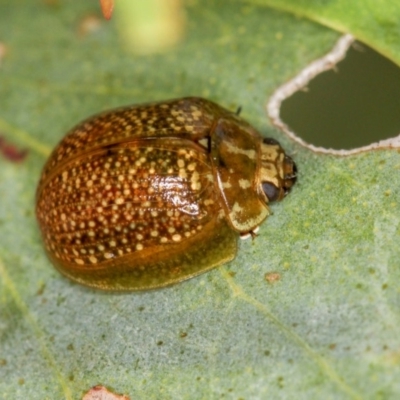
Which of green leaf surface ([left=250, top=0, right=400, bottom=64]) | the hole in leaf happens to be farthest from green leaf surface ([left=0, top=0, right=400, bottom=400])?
the hole in leaf

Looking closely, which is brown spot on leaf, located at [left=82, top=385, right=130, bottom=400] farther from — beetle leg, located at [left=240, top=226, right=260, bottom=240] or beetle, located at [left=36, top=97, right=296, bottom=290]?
beetle leg, located at [left=240, top=226, right=260, bottom=240]

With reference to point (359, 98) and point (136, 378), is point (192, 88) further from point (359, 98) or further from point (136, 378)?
point (136, 378)

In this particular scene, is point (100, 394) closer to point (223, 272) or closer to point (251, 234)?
point (223, 272)

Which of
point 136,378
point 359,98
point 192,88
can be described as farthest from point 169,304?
point 359,98

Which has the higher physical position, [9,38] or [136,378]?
[9,38]

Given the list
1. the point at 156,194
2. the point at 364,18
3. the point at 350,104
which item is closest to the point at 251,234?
the point at 156,194

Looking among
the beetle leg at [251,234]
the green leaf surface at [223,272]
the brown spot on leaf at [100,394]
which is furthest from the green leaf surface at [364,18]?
the brown spot on leaf at [100,394]
